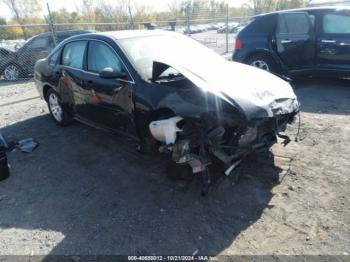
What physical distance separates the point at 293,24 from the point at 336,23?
901 millimetres

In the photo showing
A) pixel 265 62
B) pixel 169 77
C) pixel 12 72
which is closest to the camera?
pixel 169 77

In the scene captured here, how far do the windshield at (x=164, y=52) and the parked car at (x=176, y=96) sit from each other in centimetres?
1

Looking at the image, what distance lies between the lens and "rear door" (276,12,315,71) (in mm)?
7543

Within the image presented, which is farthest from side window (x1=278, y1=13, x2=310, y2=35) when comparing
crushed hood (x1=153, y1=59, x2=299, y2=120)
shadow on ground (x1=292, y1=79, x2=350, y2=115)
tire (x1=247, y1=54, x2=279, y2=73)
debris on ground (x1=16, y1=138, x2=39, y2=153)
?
debris on ground (x1=16, y1=138, x2=39, y2=153)

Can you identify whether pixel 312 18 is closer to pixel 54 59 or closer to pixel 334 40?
pixel 334 40

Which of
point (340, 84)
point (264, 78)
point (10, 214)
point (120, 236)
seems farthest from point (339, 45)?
point (10, 214)

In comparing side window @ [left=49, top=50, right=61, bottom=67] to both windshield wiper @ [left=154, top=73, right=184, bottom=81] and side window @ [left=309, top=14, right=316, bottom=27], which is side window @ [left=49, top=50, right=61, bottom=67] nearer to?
windshield wiper @ [left=154, top=73, right=184, bottom=81]

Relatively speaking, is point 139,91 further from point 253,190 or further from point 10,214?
point 10,214

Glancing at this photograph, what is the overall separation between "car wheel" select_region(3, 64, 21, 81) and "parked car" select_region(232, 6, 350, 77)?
8646 mm

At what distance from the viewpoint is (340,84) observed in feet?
25.8

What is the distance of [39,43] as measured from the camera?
1232 centimetres

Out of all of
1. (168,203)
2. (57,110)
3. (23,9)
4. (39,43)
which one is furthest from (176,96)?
(23,9)

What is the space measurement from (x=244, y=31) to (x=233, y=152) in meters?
5.52

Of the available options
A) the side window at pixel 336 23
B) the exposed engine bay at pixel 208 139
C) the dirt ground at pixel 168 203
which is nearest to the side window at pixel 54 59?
the dirt ground at pixel 168 203
